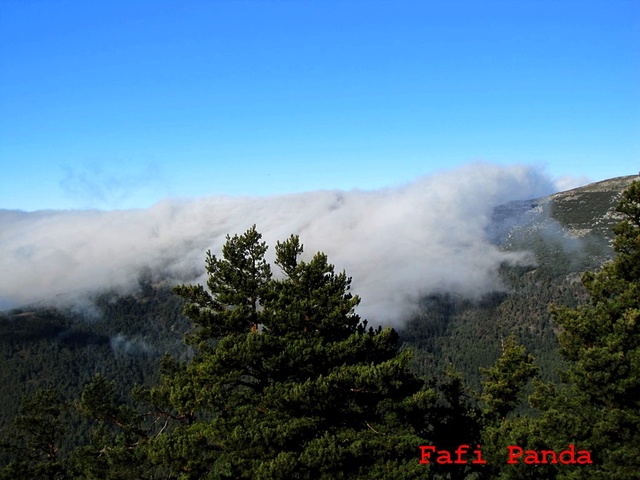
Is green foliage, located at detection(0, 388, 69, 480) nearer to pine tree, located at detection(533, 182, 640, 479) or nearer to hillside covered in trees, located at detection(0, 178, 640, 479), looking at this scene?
hillside covered in trees, located at detection(0, 178, 640, 479)

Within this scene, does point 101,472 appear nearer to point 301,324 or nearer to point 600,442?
point 301,324

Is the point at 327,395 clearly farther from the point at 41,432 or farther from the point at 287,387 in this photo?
the point at 41,432

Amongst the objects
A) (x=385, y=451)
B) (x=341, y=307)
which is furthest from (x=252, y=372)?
(x=385, y=451)

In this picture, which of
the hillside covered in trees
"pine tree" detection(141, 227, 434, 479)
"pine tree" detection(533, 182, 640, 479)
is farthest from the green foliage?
"pine tree" detection(533, 182, 640, 479)

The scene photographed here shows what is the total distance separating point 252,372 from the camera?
84.1 feet

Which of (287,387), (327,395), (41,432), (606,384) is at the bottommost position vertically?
(41,432)

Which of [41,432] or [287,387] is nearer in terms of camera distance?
[287,387]

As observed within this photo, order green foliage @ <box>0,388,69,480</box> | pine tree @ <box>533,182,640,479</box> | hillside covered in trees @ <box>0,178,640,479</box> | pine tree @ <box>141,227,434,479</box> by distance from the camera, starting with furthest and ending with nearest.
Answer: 1. green foliage @ <box>0,388,69,480</box>
2. pine tree @ <box>533,182,640,479</box>
3. hillside covered in trees @ <box>0,178,640,479</box>
4. pine tree @ <box>141,227,434,479</box>

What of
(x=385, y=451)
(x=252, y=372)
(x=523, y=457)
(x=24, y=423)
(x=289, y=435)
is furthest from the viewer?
(x=24, y=423)

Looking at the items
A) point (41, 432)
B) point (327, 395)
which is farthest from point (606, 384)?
point (41, 432)

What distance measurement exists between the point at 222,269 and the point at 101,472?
15464mm

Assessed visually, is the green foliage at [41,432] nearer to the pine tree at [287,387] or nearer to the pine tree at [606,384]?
the pine tree at [287,387]

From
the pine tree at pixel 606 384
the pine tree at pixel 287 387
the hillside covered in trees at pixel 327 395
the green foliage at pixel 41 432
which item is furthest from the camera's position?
the green foliage at pixel 41 432

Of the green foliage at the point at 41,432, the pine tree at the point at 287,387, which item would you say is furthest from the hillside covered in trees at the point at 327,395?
the green foliage at the point at 41,432
